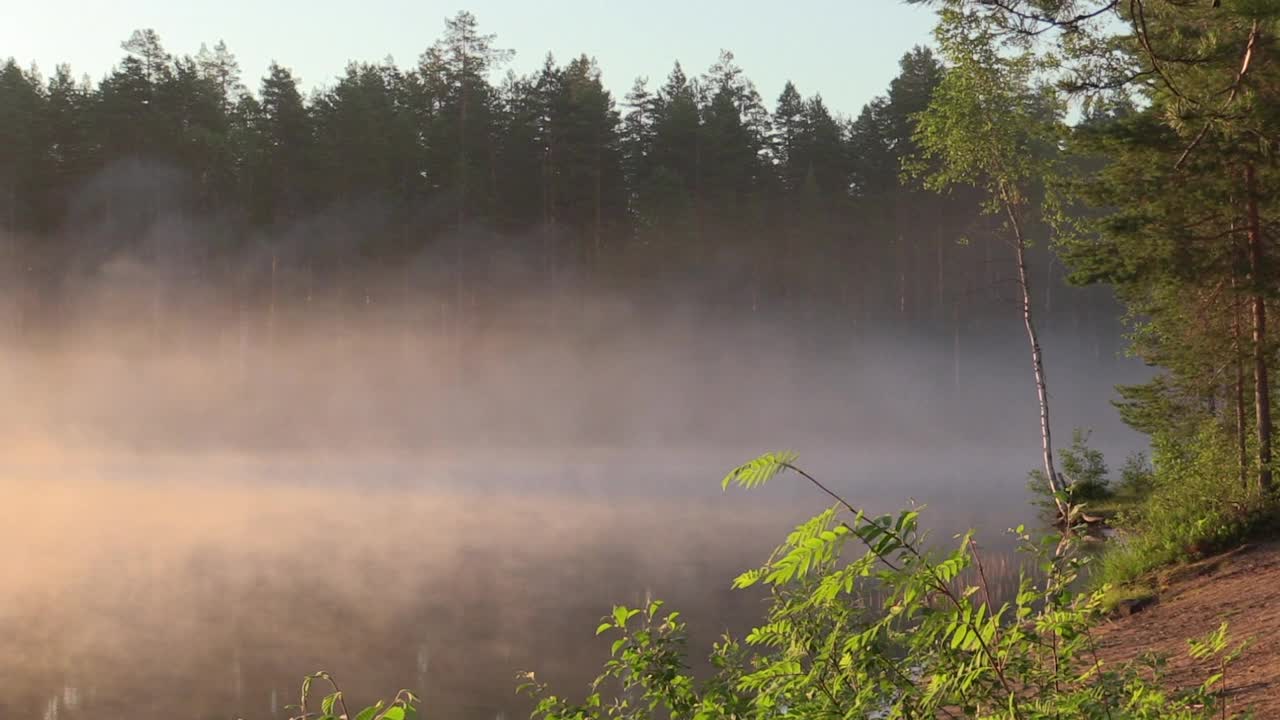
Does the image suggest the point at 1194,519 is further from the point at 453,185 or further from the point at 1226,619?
the point at 453,185

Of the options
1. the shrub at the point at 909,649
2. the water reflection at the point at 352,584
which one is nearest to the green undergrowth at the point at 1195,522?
the water reflection at the point at 352,584

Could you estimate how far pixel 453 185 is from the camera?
6250 cm

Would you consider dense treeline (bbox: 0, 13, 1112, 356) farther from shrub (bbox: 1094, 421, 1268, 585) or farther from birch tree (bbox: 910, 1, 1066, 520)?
shrub (bbox: 1094, 421, 1268, 585)

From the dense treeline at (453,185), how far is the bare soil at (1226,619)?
4686 centimetres

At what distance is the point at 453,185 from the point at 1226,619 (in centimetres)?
5860

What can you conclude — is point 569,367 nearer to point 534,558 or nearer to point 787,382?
point 787,382

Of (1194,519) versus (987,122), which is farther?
(987,122)

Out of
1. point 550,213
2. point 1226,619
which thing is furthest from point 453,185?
point 1226,619

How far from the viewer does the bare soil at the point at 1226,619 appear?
23.6 ft

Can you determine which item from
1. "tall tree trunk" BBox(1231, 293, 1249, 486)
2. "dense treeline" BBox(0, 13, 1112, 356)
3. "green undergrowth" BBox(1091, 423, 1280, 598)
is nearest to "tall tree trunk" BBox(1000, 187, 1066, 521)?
"tall tree trunk" BBox(1231, 293, 1249, 486)

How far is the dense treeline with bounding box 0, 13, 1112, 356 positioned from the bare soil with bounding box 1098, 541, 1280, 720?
46.9 m

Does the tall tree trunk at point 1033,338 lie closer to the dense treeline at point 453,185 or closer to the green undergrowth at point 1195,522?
the green undergrowth at point 1195,522

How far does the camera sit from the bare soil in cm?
721

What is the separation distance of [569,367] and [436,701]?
56.7 metres
